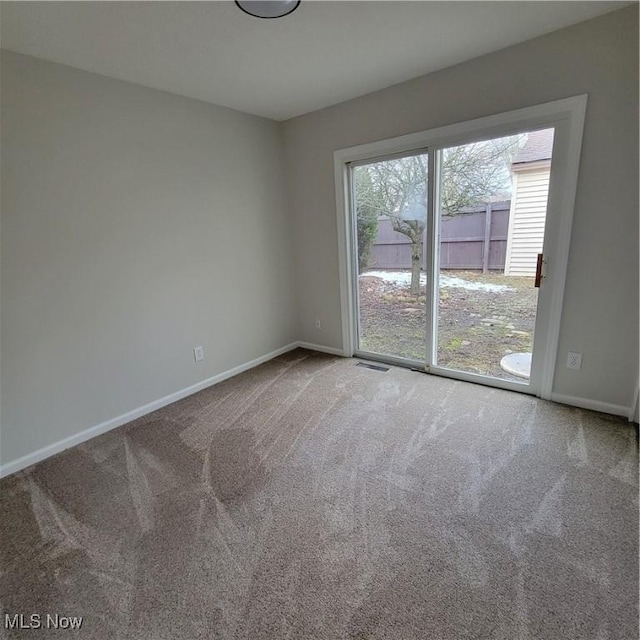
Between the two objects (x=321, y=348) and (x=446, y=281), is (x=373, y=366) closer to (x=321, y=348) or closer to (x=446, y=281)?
(x=321, y=348)

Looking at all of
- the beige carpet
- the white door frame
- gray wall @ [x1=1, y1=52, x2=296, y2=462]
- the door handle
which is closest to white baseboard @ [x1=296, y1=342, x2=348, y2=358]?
gray wall @ [x1=1, y1=52, x2=296, y2=462]

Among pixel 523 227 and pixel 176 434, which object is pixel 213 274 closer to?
pixel 176 434

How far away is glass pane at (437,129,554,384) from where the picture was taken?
7.79ft

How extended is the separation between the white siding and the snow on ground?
0.54 feet

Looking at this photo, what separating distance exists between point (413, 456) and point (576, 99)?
233 centimetres

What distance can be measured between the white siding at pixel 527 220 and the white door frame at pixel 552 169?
78 mm

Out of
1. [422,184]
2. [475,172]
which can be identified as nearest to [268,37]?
[422,184]

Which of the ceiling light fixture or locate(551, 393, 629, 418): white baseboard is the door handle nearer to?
locate(551, 393, 629, 418): white baseboard

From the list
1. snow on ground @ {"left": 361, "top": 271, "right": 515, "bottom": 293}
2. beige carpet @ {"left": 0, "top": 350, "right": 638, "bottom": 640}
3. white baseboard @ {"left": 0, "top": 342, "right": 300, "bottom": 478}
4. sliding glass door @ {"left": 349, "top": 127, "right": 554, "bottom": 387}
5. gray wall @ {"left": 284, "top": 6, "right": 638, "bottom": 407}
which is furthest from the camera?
snow on ground @ {"left": 361, "top": 271, "right": 515, "bottom": 293}

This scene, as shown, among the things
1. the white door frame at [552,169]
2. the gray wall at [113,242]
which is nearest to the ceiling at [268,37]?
the gray wall at [113,242]

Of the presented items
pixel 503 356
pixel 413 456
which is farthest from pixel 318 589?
pixel 503 356

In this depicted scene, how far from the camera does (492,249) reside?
2605 mm

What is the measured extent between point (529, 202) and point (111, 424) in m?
3.34

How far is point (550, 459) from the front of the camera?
76.4 inches
